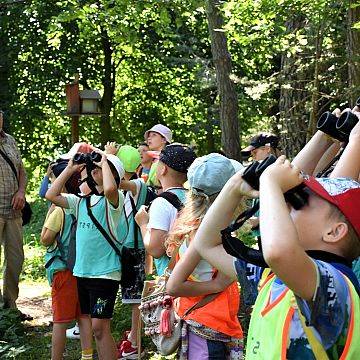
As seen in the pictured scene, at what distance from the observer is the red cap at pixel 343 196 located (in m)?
2.01

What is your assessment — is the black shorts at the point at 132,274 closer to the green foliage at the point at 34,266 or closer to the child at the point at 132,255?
the child at the point at 132,255

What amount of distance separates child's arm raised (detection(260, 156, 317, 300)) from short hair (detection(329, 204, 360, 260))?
213 millimetres

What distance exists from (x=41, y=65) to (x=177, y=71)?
414cm

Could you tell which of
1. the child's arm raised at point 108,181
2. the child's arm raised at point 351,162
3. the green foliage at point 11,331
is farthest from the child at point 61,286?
the child's arm raised at point 351,162

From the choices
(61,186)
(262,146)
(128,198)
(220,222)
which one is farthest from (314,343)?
(262,146)

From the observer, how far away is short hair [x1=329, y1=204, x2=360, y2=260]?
2014 millimetres

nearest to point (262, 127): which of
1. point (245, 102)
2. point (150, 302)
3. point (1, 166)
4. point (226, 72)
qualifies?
point (226, 72)

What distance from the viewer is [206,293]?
3.36 m

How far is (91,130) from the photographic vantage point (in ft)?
77.3

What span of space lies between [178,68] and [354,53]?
1413 centimetres

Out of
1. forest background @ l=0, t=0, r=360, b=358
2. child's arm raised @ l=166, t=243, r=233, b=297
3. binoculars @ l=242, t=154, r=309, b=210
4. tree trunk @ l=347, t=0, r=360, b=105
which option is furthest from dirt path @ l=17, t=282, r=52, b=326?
binoculars @ l=242, t=154, r=309, b=210

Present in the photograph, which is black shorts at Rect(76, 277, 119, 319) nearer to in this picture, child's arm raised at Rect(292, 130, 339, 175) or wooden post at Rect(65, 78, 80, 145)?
child's arm raised at Rect(292, 130, 339, 175)

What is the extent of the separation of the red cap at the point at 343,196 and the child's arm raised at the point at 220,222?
21cm

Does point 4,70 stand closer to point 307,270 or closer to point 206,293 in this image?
point 206,293
